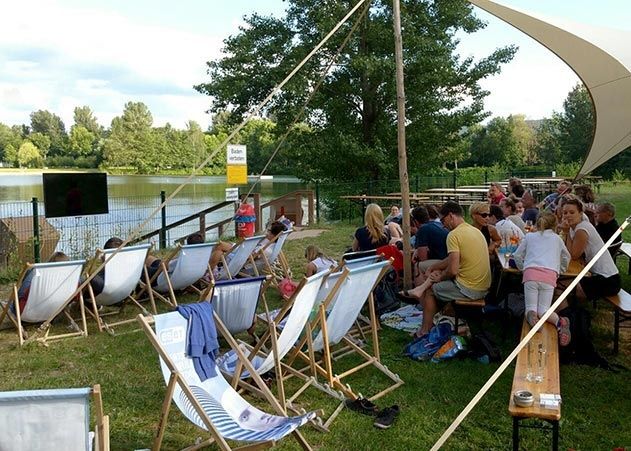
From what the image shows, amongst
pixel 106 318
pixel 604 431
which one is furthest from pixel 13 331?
pixel 604 431

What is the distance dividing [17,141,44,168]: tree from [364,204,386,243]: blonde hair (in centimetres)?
5157

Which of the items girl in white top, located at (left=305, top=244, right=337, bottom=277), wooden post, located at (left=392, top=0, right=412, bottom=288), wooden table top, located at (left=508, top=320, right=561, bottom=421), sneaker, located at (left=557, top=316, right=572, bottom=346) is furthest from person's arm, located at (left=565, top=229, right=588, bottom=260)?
girl in white top, located at (left=305, top=244, right=337, bottom=277)

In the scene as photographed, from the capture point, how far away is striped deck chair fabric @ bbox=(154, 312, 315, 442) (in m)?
2.93

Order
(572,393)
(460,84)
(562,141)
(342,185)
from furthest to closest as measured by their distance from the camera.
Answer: (562,141) → (460,84) → (342,185) → (572,393)

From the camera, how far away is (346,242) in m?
11.6

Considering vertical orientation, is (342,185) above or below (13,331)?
above

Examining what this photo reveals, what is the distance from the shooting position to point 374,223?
631 centimetres

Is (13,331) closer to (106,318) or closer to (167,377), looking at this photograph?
(106,318)

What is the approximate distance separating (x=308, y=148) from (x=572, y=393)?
1507 centimetres

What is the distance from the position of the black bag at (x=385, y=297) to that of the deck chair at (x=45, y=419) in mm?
4175

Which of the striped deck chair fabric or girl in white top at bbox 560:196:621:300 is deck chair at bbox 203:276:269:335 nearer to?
the striped deck chair fabric

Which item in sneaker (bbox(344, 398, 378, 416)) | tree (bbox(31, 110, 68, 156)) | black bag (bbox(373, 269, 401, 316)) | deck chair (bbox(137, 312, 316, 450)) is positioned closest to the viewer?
deck chair (bbox(137, 312, 316, 450))

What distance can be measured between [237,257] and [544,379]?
175 inches

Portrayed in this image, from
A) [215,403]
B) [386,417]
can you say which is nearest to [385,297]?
[386,417]
